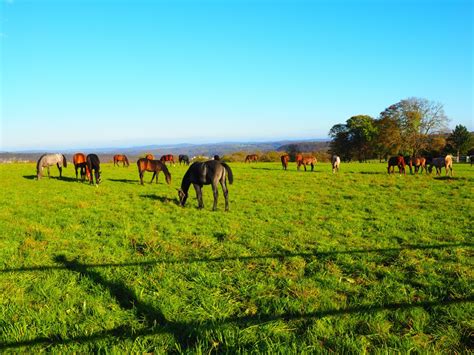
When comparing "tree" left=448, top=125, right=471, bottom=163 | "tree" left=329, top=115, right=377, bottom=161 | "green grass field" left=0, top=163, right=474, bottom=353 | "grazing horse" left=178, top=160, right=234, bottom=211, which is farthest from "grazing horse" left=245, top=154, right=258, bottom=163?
"green grass field" left=0, top=163, right=474, bottom=353

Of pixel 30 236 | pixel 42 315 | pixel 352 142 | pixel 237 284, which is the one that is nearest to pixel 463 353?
pixel 237 284

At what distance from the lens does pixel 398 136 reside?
5316 centimetres

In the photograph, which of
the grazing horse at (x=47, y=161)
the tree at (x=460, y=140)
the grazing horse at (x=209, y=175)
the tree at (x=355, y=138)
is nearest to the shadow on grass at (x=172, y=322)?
the grazing horse at (x=209, y=175)

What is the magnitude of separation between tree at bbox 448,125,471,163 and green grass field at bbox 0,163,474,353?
6415cm

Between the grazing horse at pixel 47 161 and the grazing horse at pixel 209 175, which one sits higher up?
the grazing horse at pixel 47 161

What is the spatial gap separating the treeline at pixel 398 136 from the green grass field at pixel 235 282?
48412mm

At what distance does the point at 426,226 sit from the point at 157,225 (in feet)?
27.7

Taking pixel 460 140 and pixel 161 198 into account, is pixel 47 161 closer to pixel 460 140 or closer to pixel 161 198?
pixel 161 198

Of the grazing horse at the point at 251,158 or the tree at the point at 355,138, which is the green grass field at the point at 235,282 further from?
the tree at the point at 355,138

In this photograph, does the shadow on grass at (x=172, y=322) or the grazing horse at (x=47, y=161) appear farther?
the grazing horse at (x=47, y=161)

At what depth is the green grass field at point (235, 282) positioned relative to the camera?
381 cm

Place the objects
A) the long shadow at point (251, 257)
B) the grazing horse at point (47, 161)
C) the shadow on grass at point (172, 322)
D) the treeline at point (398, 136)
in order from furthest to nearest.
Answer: the treeline at point (398, 136) → the grazing horse at point (47, 161) → the long shadow at point (251, 257) → the shadow on grass at point (172, 322)

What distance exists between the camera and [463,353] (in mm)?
3482

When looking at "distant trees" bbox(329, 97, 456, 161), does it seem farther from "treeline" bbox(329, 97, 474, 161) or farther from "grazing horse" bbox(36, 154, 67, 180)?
"grazing horse" bbox(36, 154, 67, 180)
